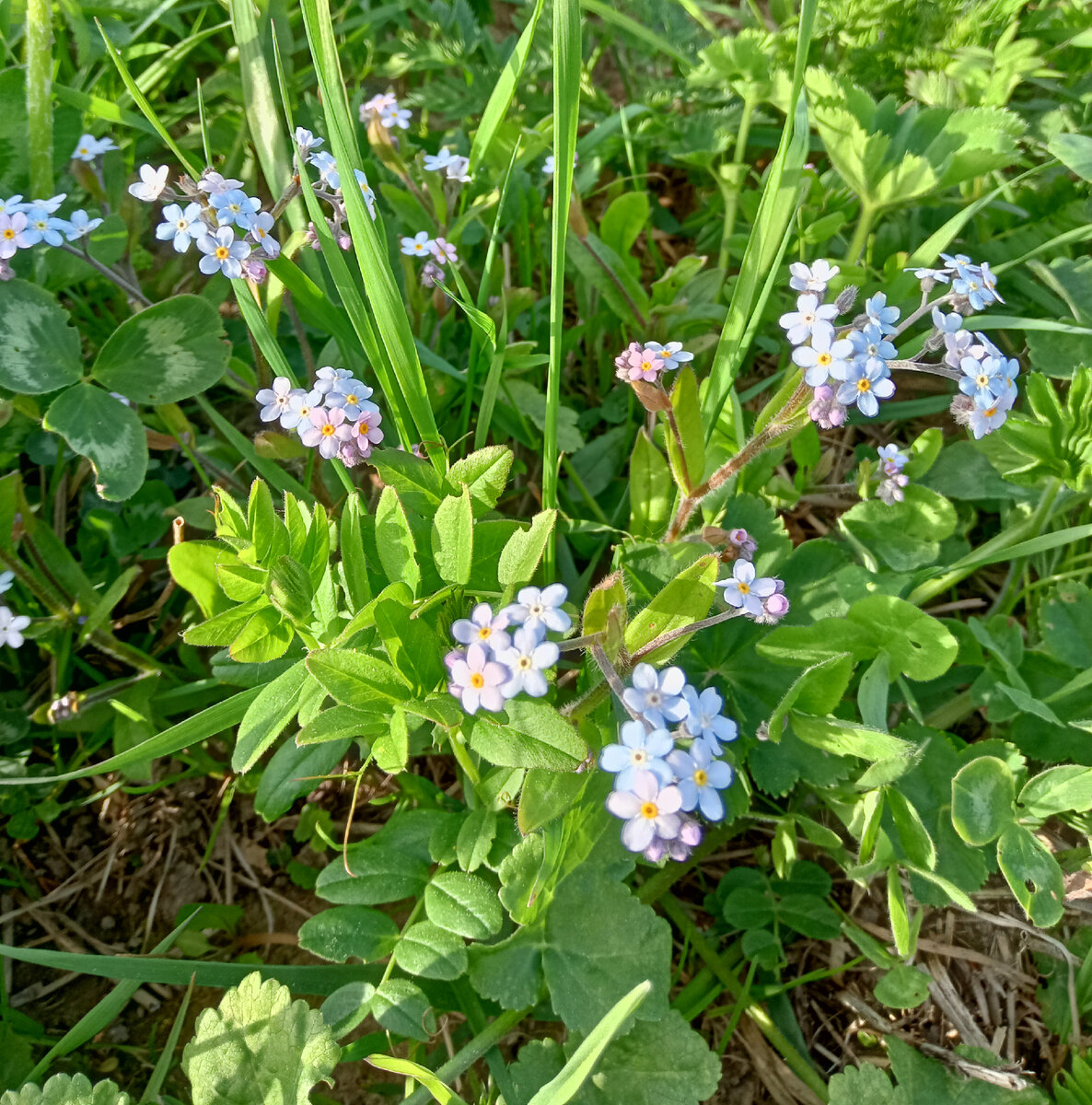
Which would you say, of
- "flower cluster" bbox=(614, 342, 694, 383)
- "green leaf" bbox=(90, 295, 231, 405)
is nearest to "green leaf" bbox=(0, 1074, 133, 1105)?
"green leaf" bbox=(90, 295, 231, 405)

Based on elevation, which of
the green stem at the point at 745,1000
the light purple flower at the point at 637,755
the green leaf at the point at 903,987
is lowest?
the green stem at the point at 745,1000

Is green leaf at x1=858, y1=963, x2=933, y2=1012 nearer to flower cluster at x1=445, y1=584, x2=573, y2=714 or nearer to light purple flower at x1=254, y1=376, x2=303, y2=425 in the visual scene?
flower cluster at x1=445, y1=584, x2=573, y2=714

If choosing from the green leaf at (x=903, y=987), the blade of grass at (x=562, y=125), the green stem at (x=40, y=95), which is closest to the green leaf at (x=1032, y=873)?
the green leaf at (x=903, y=987)

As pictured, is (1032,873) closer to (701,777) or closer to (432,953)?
(701,777)

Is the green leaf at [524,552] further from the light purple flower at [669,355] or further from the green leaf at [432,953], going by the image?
the green leaf at [432,953]

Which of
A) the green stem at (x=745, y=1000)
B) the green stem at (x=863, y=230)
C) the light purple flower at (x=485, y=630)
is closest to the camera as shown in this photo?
the light purple flower at (x=485, y=630)

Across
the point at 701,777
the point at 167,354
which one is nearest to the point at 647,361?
the point at 701,777
